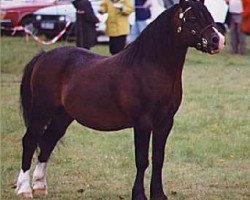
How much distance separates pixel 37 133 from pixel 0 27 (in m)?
17.7

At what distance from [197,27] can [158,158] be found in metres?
1.27

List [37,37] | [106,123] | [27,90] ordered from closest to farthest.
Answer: [106,123] → [27,90] → [37,37]

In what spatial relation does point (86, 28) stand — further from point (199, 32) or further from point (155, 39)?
point (199, 32)

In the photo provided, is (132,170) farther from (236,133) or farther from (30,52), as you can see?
(30,52)

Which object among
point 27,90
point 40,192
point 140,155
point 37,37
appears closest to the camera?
point 140,155

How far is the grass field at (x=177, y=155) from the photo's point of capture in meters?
7.96

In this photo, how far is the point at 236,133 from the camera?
11.0 m

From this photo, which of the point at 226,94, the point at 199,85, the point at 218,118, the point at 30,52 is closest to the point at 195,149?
the point at 218,118

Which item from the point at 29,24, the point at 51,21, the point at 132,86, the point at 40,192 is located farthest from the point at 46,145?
the point at 29,24

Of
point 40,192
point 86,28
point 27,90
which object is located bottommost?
point 86,28

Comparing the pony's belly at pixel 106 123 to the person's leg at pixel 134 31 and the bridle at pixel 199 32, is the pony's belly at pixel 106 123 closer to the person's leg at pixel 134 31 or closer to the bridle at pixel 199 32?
the bridle at pixel 199 32

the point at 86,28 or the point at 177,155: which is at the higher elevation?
the point at 177,155

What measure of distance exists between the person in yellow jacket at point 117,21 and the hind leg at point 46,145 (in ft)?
23.9

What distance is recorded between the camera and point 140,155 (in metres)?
6.93
